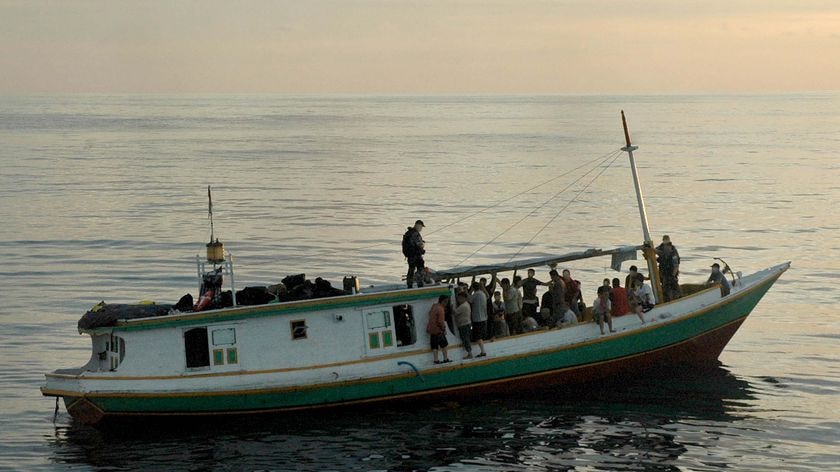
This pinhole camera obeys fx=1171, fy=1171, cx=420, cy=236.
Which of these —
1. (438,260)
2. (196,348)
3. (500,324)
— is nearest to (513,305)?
(500,324)

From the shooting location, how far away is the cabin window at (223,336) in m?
26.1

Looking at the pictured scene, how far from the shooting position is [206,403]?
1021 inches

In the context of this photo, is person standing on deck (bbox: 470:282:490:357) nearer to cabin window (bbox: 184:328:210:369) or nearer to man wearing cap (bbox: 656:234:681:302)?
man wearing cap (bbox: 656:234:681:302)

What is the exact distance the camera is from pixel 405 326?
27094 mm

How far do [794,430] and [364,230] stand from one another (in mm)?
35834

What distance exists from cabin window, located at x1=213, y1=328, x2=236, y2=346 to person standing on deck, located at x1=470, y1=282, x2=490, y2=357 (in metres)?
5.48

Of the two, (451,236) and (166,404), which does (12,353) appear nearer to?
(166,404)

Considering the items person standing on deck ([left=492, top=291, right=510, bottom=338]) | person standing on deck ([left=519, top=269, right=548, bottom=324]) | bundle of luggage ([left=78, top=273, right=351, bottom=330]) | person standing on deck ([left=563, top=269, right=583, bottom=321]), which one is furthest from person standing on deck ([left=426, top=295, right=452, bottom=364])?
person standing on deck ([left=563, top=269, right=583, bottom=321])

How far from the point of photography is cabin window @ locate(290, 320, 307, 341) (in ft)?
86.6

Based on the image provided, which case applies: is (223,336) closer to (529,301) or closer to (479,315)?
(479,315)

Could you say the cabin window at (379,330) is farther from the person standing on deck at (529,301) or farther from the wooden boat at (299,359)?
the person standing on deck at (529,301)

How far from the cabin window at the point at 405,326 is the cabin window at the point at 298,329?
2123 millimetres

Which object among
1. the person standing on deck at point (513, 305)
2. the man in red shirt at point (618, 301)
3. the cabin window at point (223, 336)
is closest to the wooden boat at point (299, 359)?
the cabin window at point (223, 336)

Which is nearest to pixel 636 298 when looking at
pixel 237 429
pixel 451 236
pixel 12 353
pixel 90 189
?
pixel 237 429
